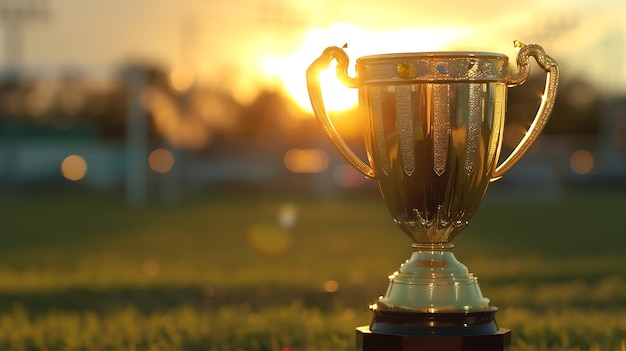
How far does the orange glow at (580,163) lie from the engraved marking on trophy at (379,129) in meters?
53.2

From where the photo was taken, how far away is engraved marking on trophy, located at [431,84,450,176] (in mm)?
3314

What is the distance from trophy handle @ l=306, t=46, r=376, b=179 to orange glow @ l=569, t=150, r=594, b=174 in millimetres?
53159

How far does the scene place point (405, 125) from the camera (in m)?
3.35

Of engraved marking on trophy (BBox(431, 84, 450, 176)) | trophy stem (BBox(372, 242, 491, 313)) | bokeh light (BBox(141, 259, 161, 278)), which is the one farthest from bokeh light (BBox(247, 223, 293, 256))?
engraved marking on trophy (BBox(431, 84, 450, 176))

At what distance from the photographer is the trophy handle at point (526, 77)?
345cm

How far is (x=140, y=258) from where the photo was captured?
44.4ft

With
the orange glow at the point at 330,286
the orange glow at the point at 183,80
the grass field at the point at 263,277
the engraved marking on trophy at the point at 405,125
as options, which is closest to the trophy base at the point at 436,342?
the engraved marking on trophy at the point at 405,125

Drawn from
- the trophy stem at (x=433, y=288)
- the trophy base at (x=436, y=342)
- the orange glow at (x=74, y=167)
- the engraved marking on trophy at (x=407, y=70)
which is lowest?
the trophy base at (x=436, y=342)

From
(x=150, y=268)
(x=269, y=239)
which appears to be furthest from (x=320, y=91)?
(x=269, y=239)

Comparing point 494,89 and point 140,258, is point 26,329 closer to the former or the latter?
point 494,89

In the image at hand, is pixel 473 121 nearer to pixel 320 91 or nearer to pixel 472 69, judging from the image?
pixel 472 69

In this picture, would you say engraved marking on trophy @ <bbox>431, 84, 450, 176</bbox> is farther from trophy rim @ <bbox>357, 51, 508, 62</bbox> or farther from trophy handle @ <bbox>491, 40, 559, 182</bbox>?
trophy handle @ <bbox>491, 40, 559, 182</bbox>

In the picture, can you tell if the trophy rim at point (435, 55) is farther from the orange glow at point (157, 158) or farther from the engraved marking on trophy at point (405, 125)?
the orange glow at point (157, 158)

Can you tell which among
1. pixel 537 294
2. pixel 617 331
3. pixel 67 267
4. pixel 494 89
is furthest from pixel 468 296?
pixel 67 267
